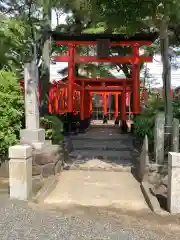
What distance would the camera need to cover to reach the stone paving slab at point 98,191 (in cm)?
616

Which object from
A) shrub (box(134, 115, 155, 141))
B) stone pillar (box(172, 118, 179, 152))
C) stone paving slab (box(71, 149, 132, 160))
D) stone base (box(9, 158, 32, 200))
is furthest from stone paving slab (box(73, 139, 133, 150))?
stone base (box(9, 158, 32, 200))

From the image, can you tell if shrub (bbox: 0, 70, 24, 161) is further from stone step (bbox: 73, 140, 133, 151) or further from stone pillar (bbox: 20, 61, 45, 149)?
stone step (bbox: 73, 140, 133, 151)

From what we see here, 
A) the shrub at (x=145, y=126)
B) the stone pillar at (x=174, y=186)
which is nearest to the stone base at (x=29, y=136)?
the shrub at (x=145, y=126)

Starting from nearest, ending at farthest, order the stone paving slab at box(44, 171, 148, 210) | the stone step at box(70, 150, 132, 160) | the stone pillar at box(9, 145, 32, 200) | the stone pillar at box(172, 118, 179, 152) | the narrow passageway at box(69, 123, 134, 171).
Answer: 1. the stone pillar at box(9, 145, 32, 200)
2. the stone paving slab at box(44, 171, 148, 210)
3. the stone pillar at box(172, 118, 179, 152)
4. the narrow passageway at box(69, 123, 134, 171)
5. the stone step at box(70, 150, 132, 160)

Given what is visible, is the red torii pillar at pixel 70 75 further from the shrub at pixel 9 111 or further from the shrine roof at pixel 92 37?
the shrub at pixel 9 111

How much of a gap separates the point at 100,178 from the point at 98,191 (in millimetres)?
1165

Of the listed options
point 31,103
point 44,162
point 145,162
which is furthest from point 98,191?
point 31,103

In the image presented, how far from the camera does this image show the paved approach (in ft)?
20.7

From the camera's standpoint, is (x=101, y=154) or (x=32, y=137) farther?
(x=101, y=154)

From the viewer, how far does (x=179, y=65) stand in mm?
22359

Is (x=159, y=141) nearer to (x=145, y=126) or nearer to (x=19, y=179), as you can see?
(x=145, y=126)

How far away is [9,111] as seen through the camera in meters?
8.20

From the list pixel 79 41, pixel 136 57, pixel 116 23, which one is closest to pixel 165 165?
pixel 116 23

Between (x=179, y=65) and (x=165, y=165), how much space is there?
635 inches
